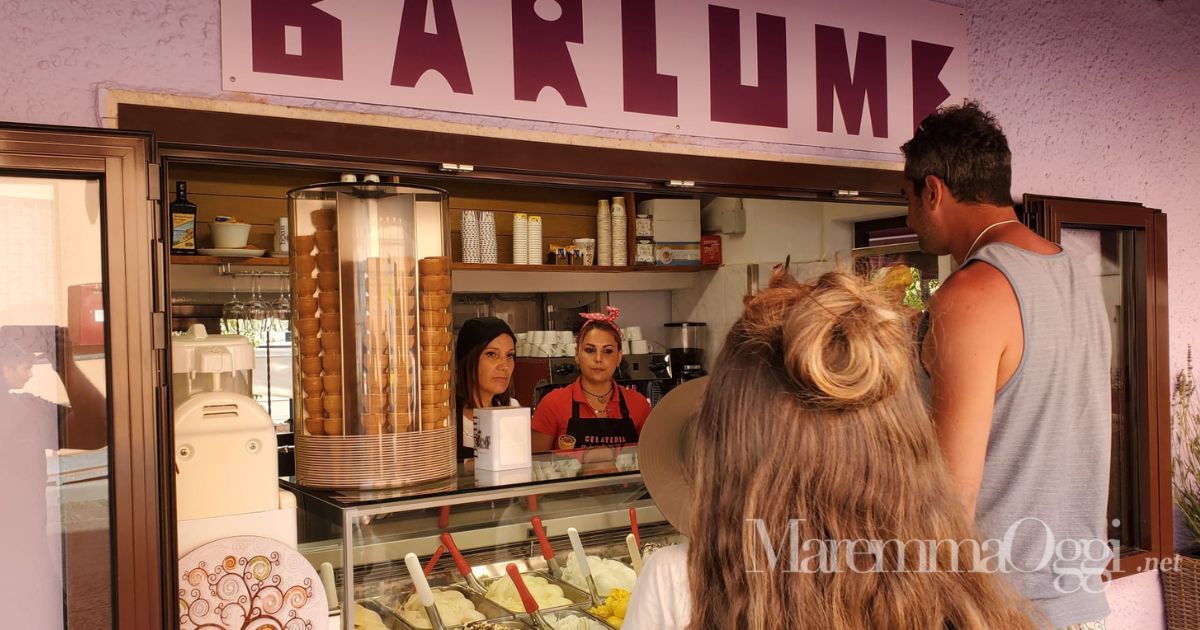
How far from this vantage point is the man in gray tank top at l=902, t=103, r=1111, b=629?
1753mm

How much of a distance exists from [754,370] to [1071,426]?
1085 millimetres

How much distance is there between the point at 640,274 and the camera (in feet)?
20.5

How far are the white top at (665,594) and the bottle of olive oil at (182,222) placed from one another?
3946 millimetres

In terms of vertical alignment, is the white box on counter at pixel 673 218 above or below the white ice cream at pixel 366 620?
above

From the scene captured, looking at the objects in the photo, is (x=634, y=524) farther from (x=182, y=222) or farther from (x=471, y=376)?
(x=182, y=222)

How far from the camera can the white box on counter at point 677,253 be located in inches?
244

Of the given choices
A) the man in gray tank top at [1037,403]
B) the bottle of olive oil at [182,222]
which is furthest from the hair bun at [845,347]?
the bottle of olive oil at [182,222]

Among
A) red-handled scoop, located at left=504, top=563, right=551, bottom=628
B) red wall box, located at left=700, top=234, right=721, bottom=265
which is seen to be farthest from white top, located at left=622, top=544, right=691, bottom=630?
red wall box, located at left=700, top=234, right=721, bottom=265

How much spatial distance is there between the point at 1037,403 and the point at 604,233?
4348mm

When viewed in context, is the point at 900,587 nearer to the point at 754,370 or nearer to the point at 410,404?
the point at 754,370

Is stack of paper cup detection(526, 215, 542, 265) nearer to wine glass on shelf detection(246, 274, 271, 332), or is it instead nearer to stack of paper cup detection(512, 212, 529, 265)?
stack of paper cup detection(512, 212, 529, 265)

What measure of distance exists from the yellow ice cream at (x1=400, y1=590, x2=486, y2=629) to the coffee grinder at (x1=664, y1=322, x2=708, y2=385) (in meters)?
4.18

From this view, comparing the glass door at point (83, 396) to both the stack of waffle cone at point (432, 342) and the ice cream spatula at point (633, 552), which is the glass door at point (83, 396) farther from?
the ice cream spatula at point (633, 552)

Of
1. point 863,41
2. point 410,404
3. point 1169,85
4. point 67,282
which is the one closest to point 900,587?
point 410,404
